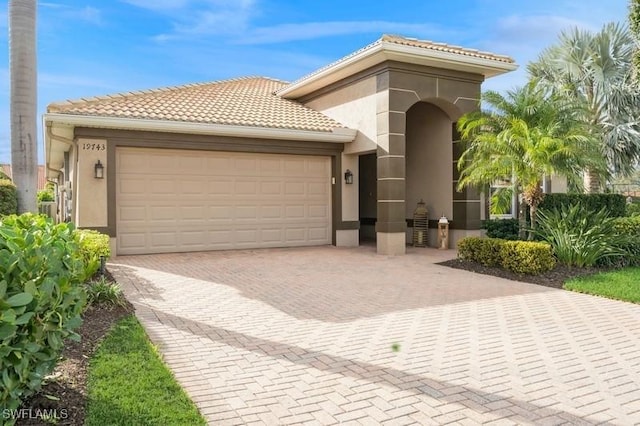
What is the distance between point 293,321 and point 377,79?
8566mm

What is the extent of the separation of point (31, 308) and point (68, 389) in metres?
1.23

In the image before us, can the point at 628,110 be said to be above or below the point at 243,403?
above

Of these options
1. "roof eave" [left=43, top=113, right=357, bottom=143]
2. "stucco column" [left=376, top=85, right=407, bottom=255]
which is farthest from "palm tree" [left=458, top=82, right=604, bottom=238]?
"roof eave" [left=43, top=113, right=357, bottom=143]

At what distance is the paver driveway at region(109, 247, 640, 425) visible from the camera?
3.64m

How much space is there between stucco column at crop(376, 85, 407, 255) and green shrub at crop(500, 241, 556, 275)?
3.52m

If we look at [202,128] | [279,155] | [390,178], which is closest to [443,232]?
[390,178]

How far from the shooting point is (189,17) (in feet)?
48.7

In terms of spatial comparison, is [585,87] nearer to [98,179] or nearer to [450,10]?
[450,10]

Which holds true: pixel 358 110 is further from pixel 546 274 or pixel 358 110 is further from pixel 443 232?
pixel 546 274

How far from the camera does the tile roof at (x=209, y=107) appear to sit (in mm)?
11812

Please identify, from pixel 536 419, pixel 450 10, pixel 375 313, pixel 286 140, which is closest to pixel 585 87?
pixel 450 10

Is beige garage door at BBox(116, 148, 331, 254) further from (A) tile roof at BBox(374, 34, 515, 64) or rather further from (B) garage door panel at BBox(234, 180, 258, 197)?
(A) tile roof at BBox(374, 34, 515, 64)

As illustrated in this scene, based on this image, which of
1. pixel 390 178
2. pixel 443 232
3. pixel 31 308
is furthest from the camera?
pixel 443 232

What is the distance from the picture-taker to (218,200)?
13016 mm
